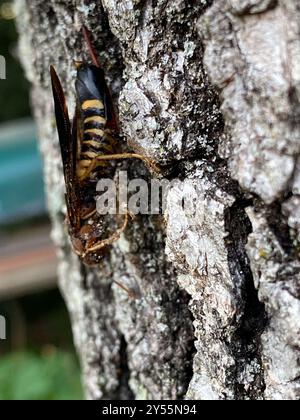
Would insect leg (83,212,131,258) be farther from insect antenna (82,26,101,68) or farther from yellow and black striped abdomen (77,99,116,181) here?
insect antenna (82,26,101,68)

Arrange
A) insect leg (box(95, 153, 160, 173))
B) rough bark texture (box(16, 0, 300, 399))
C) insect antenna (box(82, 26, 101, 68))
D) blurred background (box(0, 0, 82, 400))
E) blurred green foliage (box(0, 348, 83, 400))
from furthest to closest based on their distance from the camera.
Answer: blurred background (box(0, 0, 82, 400)), blurred green foliage (box(0, 348, 83, 400)), insect antenna (box(82, 26, 101, 68)), insect leg (box(95, 153, 160, 173)), rough bark texture (box(16, 0, 300, 399))

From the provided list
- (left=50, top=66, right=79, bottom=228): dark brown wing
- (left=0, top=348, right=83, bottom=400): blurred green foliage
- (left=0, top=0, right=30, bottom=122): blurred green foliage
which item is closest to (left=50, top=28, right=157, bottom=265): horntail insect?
(left=50, top=66, right=79, bottom=228): dark brown wing

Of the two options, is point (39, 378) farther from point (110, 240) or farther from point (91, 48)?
point (91, 48)

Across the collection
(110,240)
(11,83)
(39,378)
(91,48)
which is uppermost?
(11,83)

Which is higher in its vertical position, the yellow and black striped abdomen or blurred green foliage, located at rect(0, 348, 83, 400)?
the yellow and black striped abdomen

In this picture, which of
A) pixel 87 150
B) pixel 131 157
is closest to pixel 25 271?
pixel 87 150
